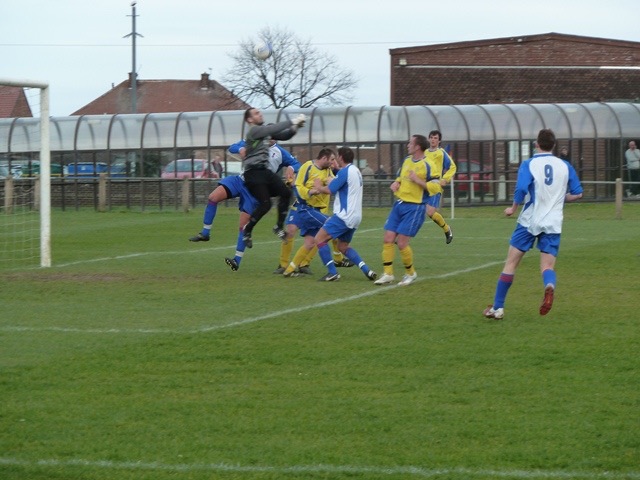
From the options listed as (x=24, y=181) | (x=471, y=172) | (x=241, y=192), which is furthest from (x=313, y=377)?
(x=471, y=172)

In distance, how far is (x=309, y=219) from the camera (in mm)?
14844

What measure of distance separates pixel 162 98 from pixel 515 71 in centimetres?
3845

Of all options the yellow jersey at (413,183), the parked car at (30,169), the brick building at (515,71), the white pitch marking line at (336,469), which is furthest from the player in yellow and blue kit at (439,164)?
the brick building at (515,71)

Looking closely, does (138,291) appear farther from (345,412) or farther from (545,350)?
(345,412)

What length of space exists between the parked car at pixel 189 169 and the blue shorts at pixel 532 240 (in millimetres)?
24855

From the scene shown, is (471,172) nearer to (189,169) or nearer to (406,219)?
(189,169)

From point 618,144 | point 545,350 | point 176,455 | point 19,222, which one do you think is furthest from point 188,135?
point 176,455

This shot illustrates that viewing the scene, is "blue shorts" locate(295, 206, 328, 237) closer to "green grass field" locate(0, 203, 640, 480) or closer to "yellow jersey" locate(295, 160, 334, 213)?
"yellow jersey" locate(295, 160, 334, 213)

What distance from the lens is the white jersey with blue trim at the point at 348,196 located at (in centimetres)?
1370

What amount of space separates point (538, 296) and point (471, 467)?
23.0ft

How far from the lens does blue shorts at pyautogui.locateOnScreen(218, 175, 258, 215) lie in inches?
606

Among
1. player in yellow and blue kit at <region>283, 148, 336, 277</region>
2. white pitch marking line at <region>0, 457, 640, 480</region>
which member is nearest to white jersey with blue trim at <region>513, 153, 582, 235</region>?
player in yellow and blue kit at <region>283, 148, 336, 277</region>

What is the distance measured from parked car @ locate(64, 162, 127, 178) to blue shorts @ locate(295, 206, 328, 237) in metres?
21.6

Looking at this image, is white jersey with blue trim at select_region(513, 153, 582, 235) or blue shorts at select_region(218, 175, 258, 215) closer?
white jersey with blue trim at select_region(513, 153, 582, 235)
